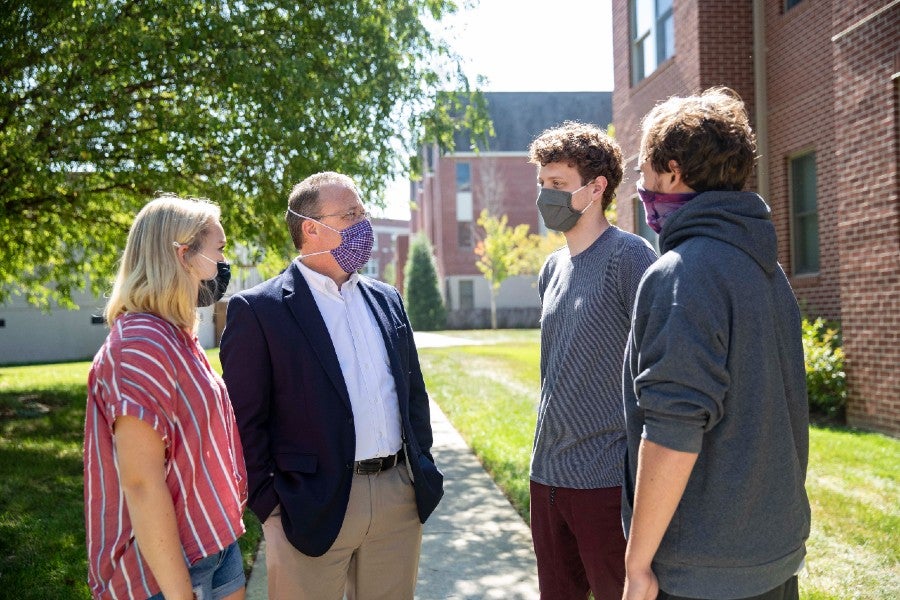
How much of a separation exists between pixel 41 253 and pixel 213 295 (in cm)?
1260

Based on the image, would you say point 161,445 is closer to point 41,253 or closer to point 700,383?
point 700,383

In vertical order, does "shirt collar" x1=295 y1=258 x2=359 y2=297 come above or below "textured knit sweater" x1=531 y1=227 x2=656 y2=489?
above

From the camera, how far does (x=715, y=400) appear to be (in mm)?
1902

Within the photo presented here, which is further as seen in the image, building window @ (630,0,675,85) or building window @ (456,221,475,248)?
building window @ (456,221,475,248)

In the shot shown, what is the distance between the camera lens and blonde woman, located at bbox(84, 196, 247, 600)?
2.24m

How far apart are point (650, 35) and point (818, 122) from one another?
4.45m

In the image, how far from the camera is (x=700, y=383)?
6.19 ft

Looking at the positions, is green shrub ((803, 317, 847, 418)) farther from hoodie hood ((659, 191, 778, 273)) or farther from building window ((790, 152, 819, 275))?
hoodie hood ((659, 191, 778, 273))

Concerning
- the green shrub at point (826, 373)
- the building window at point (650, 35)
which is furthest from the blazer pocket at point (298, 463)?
the building window at point (650, 35)

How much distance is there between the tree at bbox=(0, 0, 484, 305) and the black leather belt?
699 cm

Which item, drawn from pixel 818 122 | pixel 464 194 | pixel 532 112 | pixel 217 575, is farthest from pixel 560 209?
pixel 532 112

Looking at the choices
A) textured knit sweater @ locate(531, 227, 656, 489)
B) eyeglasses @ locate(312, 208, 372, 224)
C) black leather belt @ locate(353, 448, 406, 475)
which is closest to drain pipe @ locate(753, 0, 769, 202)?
textured knit sweater @ locate(531, 227, 656, 489)

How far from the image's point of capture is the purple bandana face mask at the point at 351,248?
3.31 m

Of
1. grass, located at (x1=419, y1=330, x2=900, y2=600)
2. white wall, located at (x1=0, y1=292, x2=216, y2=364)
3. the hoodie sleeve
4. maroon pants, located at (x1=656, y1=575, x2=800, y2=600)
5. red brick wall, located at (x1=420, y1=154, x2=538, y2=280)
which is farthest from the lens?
red brick wall, located at (x1=420, y1=154, x2=538, y2=280)
